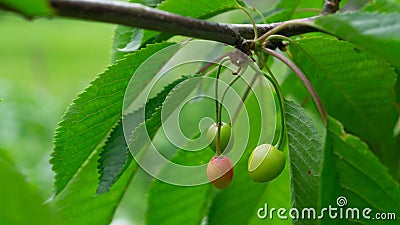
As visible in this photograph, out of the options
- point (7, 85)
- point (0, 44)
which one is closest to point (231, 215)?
point (7, 85)

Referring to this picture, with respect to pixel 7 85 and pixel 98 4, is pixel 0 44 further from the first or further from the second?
pixel 98 4

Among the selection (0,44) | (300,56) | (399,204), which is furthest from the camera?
(0,44)

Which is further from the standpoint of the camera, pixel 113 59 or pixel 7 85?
pixel 7 85

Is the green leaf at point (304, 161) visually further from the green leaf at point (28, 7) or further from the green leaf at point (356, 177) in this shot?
the green leaf at point (28, 7)

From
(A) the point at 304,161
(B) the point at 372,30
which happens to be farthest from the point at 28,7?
(A) the point at 304,161

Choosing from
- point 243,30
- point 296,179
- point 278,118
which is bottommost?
point 278,118

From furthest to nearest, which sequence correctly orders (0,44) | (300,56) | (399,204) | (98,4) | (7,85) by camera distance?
(0,44), (7,85), (300,56), (399,204), (98,4)

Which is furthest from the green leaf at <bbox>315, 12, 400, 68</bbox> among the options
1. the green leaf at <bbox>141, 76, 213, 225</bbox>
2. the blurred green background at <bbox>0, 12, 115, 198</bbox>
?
the blurred green background at <bbox>0, 12, 115, 198</bbox>
